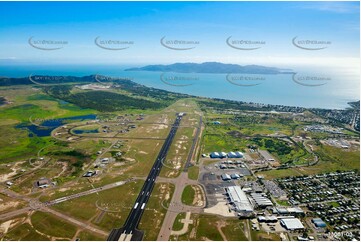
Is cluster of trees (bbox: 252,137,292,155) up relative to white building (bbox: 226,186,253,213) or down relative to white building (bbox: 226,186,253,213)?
up

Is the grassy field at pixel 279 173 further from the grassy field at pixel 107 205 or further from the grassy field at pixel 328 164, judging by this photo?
the grassy field at pixel 107 205

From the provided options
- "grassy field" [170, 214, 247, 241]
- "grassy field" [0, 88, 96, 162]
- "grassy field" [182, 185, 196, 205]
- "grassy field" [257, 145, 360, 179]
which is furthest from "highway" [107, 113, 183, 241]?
"grassy field" [0, 88, 96, 162]

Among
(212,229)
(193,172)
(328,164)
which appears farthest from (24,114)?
(328,164)

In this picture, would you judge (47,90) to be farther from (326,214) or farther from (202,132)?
(326,214)

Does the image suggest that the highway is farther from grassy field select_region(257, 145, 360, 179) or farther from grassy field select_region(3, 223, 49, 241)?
grassy field select_region(257, 145, 360, 179)

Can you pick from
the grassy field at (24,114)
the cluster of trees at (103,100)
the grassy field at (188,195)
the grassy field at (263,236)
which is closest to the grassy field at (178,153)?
the grassy field at (188,195)

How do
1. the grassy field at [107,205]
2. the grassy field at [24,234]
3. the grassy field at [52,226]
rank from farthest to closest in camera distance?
1. the grassy field at [107,205]
2. the grassy field at [52,226]
3. the grassy field at [24,234]

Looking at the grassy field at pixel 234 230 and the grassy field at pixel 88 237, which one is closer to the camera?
Answer: the grassy field at pixel 88 237
